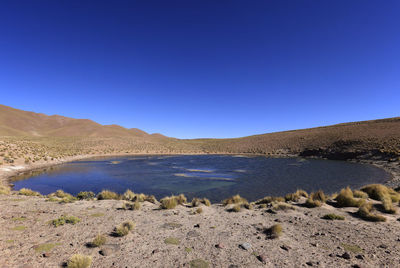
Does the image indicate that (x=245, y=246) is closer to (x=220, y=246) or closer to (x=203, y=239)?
(x=220, y=246)

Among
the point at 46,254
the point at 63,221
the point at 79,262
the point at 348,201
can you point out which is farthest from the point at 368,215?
the point at 63,221

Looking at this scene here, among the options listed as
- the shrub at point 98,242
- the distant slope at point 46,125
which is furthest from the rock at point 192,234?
the distant slope at point 46,125

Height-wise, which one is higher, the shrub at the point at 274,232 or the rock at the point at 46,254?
the rock at the point at 46,254

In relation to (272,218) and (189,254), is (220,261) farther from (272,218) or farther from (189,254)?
(272,218)

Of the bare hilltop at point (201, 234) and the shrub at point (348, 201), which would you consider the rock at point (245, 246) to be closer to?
the bare hilltop at point (201, 234)

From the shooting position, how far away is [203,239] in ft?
19.6

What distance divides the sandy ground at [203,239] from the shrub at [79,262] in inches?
7.5

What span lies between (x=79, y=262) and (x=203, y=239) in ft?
11.0

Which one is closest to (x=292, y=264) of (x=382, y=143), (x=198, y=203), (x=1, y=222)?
(x=198, y=203)

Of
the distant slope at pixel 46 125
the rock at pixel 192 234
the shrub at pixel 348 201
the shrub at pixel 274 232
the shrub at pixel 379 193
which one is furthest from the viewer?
the distant slope at pixel 46 125

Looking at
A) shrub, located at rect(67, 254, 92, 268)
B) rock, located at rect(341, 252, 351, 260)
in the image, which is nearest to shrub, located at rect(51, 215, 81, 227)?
shrub, located at rect(67, 254, 92, 268)

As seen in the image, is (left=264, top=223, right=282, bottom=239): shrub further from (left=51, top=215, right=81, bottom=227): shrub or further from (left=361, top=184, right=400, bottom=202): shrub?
(left=361, top=184, right=400, bottom=202): shrub

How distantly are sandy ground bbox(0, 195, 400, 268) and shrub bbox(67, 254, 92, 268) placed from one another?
0.19 meters

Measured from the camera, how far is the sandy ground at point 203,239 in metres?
4.71
